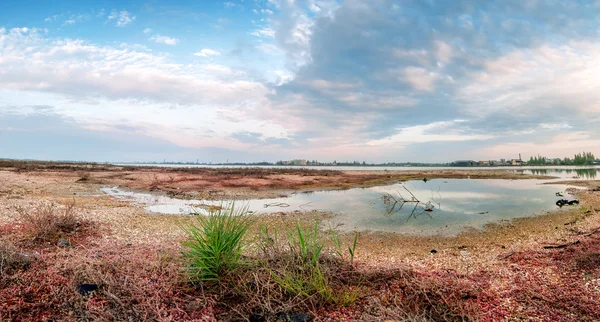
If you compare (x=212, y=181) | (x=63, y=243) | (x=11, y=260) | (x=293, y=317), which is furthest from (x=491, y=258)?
(x=212, y=181)

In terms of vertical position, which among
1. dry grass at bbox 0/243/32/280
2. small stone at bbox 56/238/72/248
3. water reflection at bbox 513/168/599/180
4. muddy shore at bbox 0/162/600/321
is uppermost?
water reflection at bbox 513/168/599/180

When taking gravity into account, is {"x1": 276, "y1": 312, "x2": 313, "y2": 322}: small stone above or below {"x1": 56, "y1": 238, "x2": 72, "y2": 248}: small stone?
below

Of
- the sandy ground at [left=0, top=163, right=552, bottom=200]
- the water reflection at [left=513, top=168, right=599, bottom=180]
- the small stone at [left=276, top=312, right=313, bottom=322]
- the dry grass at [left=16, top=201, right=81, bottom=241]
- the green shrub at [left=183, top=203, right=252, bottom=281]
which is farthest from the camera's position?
the water reflection at [left=513, top=168, right=599, bottom=180]

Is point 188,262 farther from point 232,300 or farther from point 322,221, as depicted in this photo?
point 322,221

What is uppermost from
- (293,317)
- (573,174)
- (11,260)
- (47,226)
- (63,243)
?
(573,174)

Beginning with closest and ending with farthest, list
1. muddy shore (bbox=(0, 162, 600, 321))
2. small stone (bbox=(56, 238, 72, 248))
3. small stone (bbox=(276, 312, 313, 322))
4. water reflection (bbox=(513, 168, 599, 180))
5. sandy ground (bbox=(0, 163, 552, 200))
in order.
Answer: small stone (bbox=(276, 312, 313, 322)) < muddy shore (bbox=(0, 162, 600, 321)) < small stone (bbox=(56, 238, 72, 248)) < sandy ground (bbox=(0, 163, 552, 200)) < water reflection (bbox=(513, 168, 599, 180))

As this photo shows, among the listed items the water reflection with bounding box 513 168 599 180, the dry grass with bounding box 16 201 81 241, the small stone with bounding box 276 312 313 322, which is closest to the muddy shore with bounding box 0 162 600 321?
the dry grass with bounding box 16 201 81 241

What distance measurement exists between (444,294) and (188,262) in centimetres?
442

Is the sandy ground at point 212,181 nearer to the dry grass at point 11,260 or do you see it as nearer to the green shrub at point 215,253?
the dry grass at point 11,260

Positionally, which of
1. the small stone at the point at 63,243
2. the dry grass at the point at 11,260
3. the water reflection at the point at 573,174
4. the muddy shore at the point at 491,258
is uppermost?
the water reflection at the point at 573,174

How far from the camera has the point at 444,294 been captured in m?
4.78

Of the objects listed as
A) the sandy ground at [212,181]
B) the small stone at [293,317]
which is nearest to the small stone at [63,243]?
the small stone at [293,317]

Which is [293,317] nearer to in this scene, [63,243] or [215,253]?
[215,253]

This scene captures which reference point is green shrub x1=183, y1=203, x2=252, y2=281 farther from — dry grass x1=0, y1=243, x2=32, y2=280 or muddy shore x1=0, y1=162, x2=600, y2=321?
dry grass x1=0, y1=243, x2=32, y2=280
